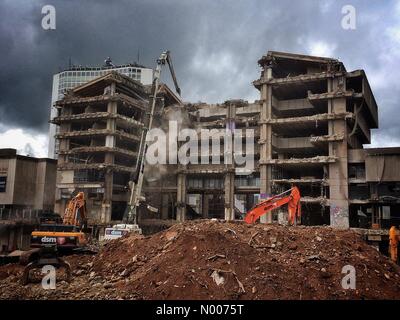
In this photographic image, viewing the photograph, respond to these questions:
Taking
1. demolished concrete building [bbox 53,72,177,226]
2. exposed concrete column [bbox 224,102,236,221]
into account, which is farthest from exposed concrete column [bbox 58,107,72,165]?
exposed concrete column [bbox 224,102,236,221]

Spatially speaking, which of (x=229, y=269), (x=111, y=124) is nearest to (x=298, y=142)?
(x=111, y=124)

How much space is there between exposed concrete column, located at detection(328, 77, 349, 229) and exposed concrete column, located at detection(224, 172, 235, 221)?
14846mm

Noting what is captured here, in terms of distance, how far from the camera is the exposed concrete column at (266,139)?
5381 cm

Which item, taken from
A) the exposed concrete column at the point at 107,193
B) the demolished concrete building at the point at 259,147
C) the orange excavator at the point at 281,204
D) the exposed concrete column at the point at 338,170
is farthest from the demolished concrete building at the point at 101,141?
the orange excavator at the point at 281,204

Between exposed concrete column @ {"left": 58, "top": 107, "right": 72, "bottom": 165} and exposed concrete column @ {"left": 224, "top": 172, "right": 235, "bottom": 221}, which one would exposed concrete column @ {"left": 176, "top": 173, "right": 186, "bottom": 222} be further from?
exposed concrete column @ {"left": 58, "top": 107, "right": 72, "bottom": 165}

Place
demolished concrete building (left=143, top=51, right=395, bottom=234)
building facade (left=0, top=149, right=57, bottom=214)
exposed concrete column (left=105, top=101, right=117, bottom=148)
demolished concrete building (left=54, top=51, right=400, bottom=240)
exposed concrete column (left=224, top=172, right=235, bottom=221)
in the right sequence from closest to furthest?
demolished concrete building (left=143, top=51, right=395, bottom=234)
demolished concrete building (left=54, top=51, right=400, bottom=240)
building facade (left=0, top=149, right=57, bottom=214)
exposed concrete column (left=224, top=172, right=235, bottom=221)
exposed concrete column (left=105, top=101, right=117, bottom=148)

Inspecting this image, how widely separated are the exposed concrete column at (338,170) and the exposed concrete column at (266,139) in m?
8.19

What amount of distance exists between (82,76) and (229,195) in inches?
2735

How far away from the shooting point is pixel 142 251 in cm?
1766

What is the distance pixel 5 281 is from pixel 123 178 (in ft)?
163

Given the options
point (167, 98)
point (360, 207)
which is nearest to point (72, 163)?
point (167, 98)

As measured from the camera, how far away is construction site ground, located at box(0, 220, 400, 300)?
1303 cm

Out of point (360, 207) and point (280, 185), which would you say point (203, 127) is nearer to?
point (280, 185)

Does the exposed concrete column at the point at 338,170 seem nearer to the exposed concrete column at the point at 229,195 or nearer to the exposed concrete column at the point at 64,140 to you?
the exposed concrete column at the point at 229,195
